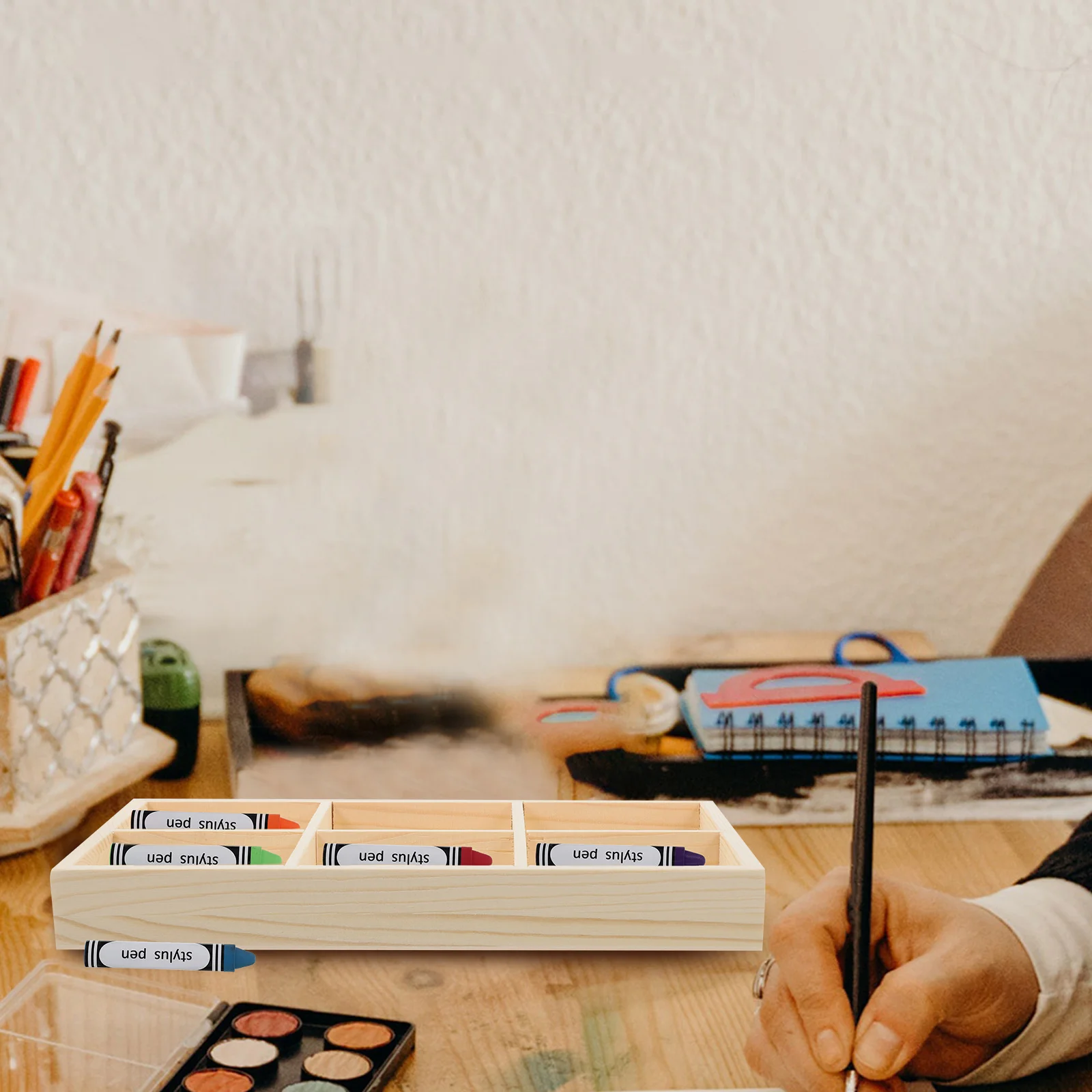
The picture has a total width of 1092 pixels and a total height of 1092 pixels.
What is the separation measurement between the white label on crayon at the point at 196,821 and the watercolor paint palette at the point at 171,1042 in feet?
0.28

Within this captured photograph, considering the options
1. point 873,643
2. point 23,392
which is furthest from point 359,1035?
point 873,643

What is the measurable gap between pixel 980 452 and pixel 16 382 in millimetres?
768

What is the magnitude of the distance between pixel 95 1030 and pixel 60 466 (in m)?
0.37

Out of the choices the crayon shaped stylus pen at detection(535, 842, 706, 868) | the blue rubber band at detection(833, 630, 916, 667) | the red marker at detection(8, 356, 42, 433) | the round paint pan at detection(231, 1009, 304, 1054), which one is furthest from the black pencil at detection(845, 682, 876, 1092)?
the red marker at detection(8, 356, 42, 433)

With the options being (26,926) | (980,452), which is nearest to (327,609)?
(26,926)

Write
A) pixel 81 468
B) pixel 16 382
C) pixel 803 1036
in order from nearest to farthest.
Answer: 1. pixel 803 1036
2. pixel 16 382
3. pixel 81 468

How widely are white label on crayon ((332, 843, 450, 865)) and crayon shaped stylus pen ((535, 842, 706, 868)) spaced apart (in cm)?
5

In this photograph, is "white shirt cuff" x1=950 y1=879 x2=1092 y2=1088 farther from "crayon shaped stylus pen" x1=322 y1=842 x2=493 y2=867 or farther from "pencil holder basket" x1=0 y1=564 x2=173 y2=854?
"pencil holder basket" x1=0 y1=564 x2=173 y2=854

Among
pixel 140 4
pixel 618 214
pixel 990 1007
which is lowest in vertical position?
pixel 990 1007

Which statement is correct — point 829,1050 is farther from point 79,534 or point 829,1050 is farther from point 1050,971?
point 79,534

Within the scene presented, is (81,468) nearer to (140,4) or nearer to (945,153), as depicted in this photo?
(140,4)

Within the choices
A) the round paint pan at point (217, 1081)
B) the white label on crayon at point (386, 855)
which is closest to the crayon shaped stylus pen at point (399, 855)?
the white label on crayon at point (386, 855)

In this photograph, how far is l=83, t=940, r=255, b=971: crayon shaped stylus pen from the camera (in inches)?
22.1

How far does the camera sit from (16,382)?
847 millimetres
